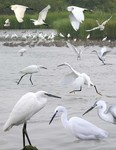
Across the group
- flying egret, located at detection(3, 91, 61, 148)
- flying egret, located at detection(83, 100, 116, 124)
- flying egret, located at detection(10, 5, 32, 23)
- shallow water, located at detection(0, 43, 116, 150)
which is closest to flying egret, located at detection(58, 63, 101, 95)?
shallow water, located at detection(0, 43, 116, 150)

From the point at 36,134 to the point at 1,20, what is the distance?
3777cm

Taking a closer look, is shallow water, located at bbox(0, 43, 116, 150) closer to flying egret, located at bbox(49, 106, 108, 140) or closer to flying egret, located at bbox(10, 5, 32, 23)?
flying egret, located at bbox(49, 106, 108, 140)

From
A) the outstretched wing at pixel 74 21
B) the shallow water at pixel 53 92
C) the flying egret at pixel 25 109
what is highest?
the flying egret at pixel 25 109

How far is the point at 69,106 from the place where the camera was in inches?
484

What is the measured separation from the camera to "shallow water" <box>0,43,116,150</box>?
890 centimetres

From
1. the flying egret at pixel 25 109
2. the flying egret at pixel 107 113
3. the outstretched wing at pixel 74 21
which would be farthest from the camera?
the outstretched wing at pixel 74 21

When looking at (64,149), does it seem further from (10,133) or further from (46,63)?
(46,63)

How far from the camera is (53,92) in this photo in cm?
1443

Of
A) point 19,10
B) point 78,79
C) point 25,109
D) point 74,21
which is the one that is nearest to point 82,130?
point 25,109

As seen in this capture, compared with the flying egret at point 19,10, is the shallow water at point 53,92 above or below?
below

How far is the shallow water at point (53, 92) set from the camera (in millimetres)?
8898

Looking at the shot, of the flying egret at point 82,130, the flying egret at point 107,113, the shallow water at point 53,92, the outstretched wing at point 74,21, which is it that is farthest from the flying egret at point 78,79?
the flying egret at point 82,130

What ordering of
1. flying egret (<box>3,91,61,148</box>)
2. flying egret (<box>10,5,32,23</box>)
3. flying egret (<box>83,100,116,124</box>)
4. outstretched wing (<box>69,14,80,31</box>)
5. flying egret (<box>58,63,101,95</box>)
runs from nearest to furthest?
flying egret (<box>3,91,61,148</box>), flying egret (<box>83,100,116,124</box>), flying egret (<box>10,5,32,23</box>), outstretched wing (<box>69,14,80,31</box>), flying egret (<box>58,63,101,95</box>)

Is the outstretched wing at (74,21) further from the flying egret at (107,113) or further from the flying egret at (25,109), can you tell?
the flying egret at (25,109)
